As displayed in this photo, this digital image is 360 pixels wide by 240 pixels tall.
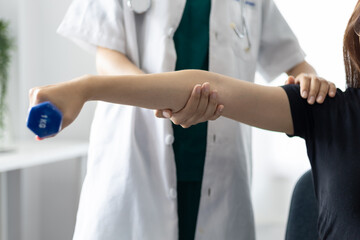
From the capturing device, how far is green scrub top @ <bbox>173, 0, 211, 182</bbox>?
1134 mm

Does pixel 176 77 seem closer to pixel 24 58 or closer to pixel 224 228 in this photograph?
pixel 224 228

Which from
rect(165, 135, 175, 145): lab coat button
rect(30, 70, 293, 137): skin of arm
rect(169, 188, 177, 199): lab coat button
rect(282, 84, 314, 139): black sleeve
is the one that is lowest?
rect(169, 188, 177, 199): lab coat button

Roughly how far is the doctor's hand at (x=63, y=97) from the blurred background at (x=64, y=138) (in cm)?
111

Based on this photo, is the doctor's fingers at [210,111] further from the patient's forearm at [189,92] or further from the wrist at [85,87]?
the wrist at [85,87]

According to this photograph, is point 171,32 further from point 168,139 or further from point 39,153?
point 39,153

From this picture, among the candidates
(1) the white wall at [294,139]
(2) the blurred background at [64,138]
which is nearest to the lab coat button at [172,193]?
(2) the blurred background at [64,138]

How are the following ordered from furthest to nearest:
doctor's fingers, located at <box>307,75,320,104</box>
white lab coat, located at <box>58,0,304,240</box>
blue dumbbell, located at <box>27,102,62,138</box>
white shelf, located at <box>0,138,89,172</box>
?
white shelf, located at <box>0,138,89,172</box> < white lab coat, located at <box>58,0,304,240</box> < doctor's fingers, located at <box>307,75,320,104</box> < blue dumbbell, located at <box>27,102,62,138</box>

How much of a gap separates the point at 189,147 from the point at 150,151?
0.10 metres

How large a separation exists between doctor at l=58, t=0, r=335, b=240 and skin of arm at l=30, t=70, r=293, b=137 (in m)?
0.11

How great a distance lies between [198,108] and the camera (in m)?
0.87

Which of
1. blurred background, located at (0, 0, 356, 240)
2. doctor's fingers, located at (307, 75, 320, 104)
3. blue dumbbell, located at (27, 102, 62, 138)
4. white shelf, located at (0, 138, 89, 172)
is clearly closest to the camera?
blue dumbbell, located at (27, 102, 62, 138)

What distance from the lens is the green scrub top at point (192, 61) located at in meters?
1.13

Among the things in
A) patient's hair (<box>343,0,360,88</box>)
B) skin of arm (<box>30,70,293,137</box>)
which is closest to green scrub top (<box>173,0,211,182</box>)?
skin of arm (<box>30,70,293,137</box>)

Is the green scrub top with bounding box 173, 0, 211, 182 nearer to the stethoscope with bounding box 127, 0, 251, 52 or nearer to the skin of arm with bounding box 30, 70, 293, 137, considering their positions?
the stethoscope with bounding box 127, 0, 251, 52
